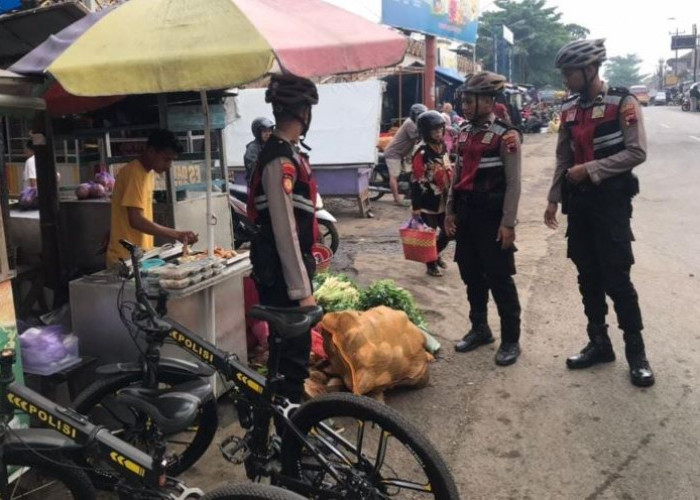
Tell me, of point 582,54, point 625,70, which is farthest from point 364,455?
point 625,70

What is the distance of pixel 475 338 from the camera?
5.13 m

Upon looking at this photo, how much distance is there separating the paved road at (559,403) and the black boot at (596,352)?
0.08 m

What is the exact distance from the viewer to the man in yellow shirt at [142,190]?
162 inches

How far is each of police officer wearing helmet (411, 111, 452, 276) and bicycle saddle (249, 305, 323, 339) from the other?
409cm

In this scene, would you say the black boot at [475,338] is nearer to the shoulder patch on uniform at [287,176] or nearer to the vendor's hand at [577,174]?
the vendor's hand at [577,174]

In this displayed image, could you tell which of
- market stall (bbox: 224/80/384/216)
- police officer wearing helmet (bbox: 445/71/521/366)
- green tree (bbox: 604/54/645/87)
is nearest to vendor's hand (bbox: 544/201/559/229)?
police officer wearing helmet (bbox: 445/71/521/366)

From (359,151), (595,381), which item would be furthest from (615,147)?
(359,151)

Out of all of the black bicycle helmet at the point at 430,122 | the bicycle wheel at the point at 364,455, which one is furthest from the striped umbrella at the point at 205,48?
the black bicycle helmet at the point at 430,122

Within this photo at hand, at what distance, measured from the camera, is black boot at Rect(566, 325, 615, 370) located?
15.2ft

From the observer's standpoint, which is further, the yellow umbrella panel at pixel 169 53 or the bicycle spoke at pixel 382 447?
the yellow umbrella panel at pixel 169 53

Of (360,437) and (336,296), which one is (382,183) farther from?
(360,437)

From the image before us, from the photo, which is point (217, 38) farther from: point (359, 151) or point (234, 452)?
point (359, 151)

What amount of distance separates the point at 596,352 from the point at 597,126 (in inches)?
61.3

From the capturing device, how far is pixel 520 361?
4.86 meters
